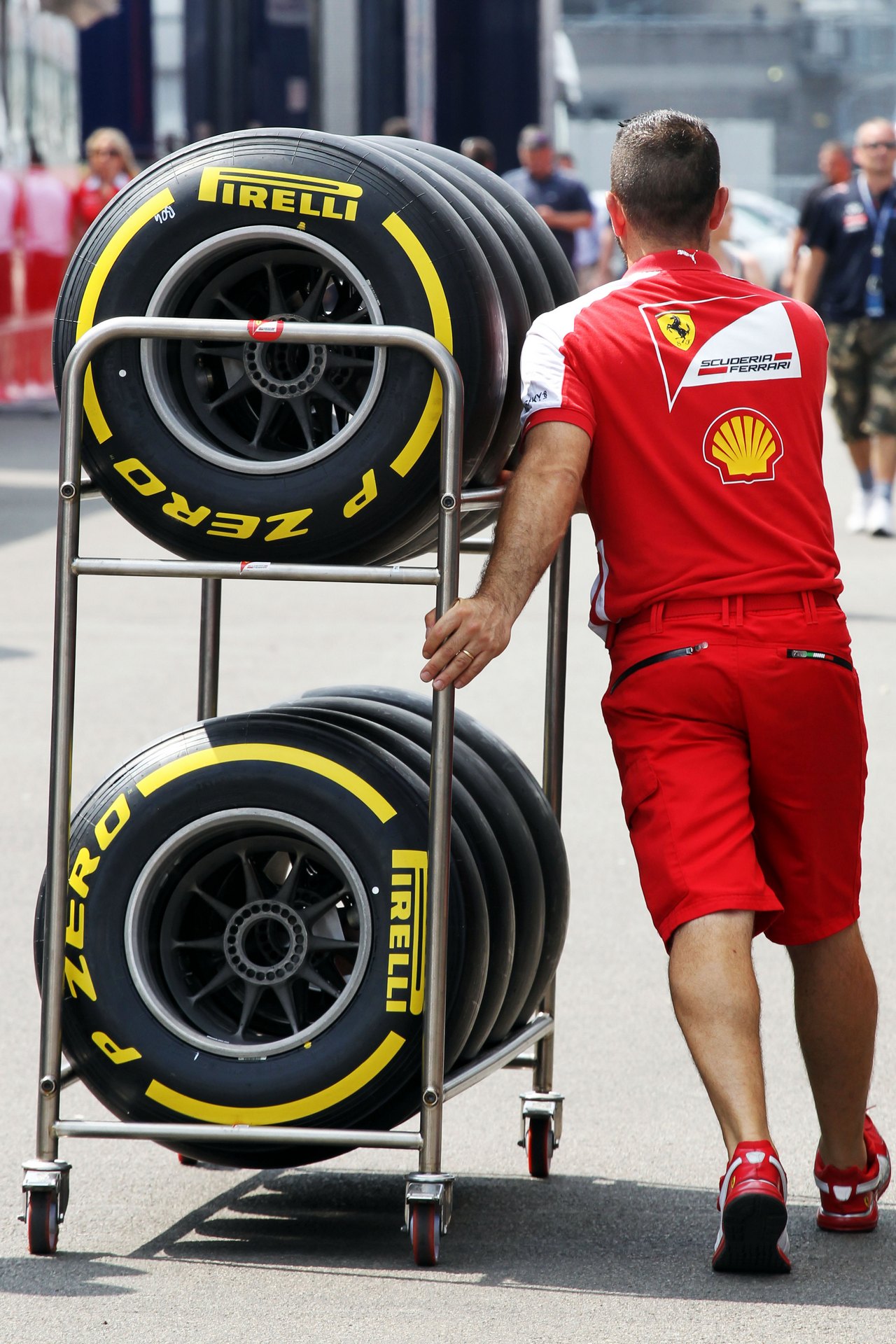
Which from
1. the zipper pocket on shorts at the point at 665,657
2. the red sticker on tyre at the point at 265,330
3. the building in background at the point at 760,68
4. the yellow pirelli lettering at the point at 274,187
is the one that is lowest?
the zipper pocket on shorts at the point at 665,657

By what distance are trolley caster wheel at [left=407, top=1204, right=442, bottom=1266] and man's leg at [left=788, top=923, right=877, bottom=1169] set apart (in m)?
0.71

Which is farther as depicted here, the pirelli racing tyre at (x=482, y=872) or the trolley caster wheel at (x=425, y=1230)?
the pirelli racing tyre at (x=482, y=872)

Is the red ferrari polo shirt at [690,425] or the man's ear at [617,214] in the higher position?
the man's ear at [617,214]

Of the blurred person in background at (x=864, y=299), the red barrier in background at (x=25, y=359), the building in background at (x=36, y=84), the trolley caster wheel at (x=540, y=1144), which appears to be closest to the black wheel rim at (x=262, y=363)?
the trolley caster wheel at (x=540, y=1144)

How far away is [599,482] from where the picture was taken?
3812 millimetres

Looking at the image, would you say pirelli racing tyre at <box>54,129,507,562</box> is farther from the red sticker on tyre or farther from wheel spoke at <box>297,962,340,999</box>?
wheel spoke at <box>297,962,340,999</box>

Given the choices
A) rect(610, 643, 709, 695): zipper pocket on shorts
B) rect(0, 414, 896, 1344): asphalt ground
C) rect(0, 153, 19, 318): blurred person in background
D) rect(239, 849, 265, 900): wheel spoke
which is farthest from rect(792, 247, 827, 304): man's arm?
rect(239, 849, 265, 900): wheel spoke

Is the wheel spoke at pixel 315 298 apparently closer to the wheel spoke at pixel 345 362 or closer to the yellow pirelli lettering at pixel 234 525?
the wheel spoke at pixel 345 362

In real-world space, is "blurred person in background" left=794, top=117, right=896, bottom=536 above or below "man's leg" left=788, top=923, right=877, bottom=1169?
above

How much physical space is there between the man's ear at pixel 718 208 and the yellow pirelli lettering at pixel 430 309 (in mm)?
550

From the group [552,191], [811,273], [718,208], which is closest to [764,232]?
[552,191]

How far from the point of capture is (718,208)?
391 cm

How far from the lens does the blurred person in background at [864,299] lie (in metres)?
12.1

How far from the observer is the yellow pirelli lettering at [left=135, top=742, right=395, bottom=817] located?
371cm
